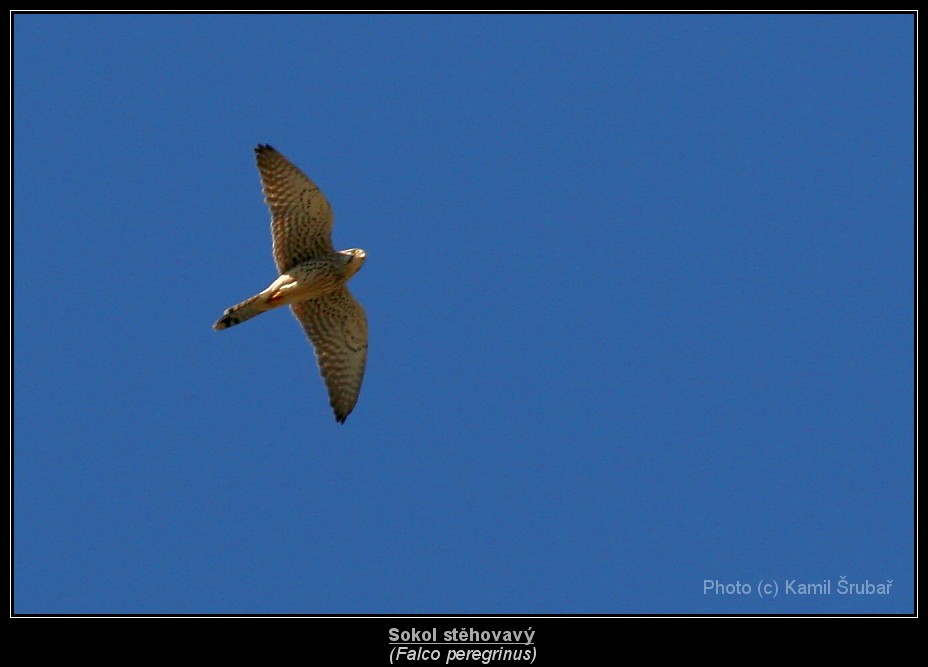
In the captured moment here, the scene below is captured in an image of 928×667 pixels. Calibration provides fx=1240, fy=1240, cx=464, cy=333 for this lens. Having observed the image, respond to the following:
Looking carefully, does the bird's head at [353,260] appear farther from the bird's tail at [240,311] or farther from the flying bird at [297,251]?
the bird's tail at [240,311]

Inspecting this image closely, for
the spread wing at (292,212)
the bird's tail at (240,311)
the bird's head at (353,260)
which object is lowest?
the bird's tail at (240,311)

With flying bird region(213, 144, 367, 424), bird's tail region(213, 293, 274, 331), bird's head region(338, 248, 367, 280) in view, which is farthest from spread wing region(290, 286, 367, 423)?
bird's tail region(213, 293, 274, 331)

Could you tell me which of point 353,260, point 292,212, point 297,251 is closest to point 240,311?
point 297,251

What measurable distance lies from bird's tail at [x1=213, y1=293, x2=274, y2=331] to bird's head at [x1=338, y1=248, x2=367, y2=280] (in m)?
0.89

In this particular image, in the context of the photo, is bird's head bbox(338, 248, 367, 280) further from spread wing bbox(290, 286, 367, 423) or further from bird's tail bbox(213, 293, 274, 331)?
bird's tail bbox(213, 293, 274, 331)

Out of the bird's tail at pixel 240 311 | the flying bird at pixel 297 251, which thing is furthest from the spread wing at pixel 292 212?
the bird's tail at pixel 240 311

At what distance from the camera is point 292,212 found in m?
12.6

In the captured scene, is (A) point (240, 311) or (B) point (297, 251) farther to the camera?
(B) point (297, 251)

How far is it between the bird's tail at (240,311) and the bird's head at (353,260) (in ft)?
2.93

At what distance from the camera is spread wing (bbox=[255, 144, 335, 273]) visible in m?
12.5

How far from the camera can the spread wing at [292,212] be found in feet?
41.0

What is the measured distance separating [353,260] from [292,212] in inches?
31.7

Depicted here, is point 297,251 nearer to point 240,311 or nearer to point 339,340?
point 240,311
